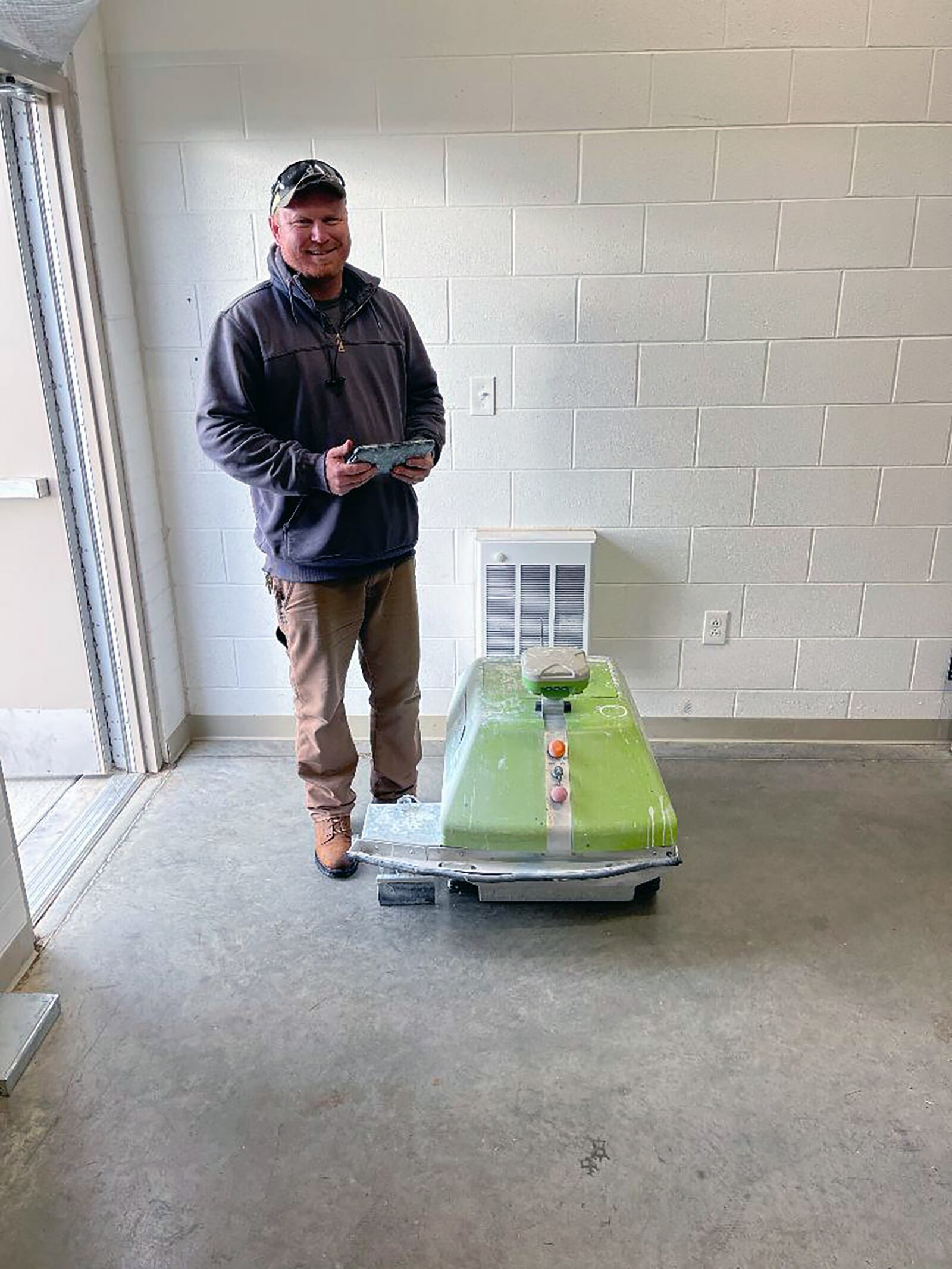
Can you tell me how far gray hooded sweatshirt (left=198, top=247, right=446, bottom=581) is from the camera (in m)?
2.24

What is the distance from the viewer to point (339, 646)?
2.50m

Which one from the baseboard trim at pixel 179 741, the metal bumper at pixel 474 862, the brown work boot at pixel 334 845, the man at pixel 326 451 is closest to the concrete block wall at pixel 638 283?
the baseboard trim at pixel 179 741

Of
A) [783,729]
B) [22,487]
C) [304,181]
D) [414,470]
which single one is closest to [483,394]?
[414,470]

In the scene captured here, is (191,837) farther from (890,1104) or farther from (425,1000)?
(890,1104)

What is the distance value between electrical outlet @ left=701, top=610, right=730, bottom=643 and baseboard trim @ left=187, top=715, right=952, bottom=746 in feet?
0.95

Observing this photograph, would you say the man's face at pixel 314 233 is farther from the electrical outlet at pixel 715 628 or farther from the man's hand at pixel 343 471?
the electrical outlet at pixel 715 628

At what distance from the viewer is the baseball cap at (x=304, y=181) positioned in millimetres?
2162

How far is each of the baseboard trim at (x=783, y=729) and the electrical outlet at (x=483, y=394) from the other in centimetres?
107

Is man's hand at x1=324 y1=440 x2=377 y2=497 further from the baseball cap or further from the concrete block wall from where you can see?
the concrete block wall

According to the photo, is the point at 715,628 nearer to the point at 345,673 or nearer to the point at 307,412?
the point at 345,673

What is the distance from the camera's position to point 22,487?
111 inches

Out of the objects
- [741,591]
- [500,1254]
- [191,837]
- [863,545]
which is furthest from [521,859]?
[863,545]

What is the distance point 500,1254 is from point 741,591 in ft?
7.03

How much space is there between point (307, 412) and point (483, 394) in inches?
33.0
